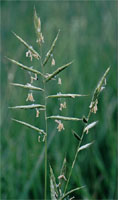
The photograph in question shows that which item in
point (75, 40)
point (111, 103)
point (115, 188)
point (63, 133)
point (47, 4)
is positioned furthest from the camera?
point (47, 4)

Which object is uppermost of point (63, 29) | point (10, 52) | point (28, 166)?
point (63, 29)

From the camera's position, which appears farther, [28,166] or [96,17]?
[96,17]

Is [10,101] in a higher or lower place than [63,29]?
lower

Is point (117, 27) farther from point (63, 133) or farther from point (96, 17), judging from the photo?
point (63, 133)

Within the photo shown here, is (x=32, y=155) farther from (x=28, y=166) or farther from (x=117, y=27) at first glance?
(x=117, y=27)

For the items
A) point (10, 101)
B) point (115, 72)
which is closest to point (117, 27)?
point (115, 72)

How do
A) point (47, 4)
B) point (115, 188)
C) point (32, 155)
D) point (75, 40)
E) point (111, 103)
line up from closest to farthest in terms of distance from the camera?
1. point (115, 188)
2. point (32, 155)
3. point (111, 103)
4. point (75, 40)
5. point (47, 4)
